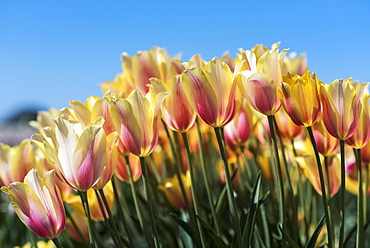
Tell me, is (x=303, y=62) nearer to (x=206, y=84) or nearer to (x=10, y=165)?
(x=206, y=84)

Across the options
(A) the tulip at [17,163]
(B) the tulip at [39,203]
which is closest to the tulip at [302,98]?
(B) the tulip at [39,203]

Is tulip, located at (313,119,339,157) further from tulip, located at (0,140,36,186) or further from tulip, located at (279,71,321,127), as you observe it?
tulip, located at (0,140,36,186)

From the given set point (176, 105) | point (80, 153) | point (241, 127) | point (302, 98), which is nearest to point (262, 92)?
point (302, 98)

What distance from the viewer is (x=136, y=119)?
0.77m

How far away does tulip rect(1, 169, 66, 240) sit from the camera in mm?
748

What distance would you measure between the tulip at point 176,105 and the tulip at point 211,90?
0.19 ft

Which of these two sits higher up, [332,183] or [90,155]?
[90,155]

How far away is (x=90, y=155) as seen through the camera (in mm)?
736

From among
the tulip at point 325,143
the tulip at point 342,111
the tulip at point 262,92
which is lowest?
the tulip at point 325,143

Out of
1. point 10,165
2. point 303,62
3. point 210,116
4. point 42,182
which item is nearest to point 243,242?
point 210,116

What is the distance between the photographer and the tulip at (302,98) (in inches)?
28.9

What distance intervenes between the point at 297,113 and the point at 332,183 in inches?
14.6

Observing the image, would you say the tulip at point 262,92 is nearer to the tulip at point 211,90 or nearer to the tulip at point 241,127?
the tulip at point 211,90

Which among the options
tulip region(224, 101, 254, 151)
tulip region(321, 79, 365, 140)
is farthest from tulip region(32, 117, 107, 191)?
tulip region(224, 101, 254, 151)
